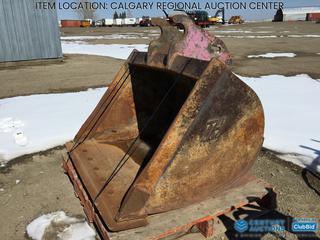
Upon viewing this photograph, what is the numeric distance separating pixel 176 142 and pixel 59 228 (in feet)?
4.24

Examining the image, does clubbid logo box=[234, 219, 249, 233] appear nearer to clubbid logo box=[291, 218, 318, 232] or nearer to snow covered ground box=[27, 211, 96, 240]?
clubbid logo box=[291, 218, 318, 232]

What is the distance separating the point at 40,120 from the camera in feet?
16.4

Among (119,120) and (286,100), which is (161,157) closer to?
(119,120)

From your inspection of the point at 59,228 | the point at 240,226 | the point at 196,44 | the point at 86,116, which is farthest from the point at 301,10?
the point at 59,228

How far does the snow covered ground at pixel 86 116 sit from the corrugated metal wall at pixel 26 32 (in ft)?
17.7

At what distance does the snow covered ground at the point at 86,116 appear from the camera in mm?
3910

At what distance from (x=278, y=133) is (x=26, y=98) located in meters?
4.96

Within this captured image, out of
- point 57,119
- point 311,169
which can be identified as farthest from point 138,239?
point 57,119

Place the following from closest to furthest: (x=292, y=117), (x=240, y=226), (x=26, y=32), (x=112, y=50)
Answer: (x=240, y=226) → (x=292, y=117) → (x=26, y=32) → (x=112, y=50)

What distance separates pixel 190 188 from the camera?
2205 millimetres

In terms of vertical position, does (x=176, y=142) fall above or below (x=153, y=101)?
above

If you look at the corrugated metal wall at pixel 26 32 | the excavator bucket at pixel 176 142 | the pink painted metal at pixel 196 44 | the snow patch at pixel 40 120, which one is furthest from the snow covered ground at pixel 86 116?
the corrugated metal wall at pixel 26 32

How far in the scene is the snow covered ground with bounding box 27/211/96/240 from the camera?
2436 millimetres

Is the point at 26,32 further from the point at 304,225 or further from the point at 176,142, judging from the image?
the point at 304,225
